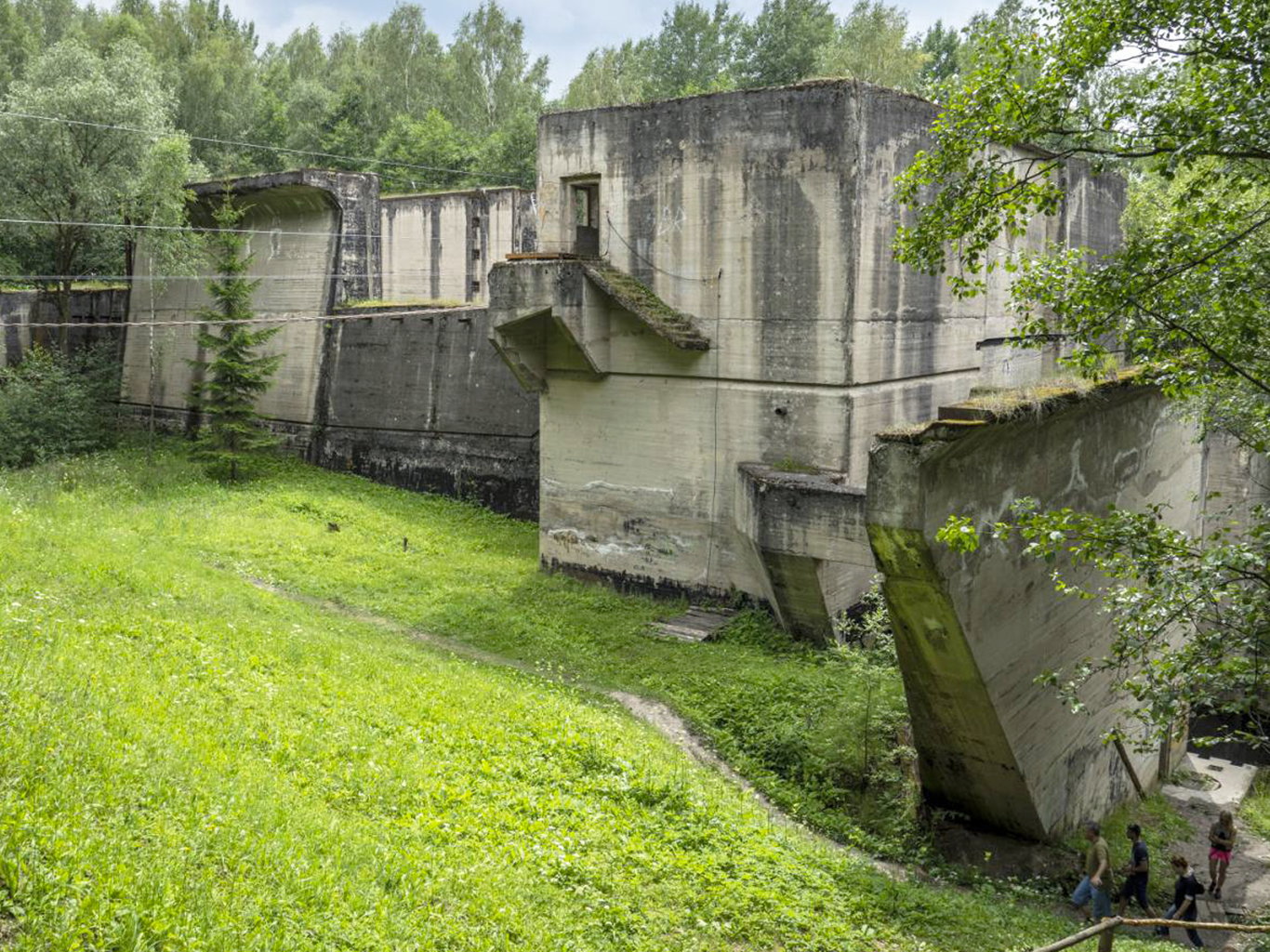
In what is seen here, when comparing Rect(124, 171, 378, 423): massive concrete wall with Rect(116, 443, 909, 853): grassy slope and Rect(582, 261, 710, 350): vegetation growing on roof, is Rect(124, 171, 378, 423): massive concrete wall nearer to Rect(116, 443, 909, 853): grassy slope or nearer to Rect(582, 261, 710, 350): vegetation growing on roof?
Rect(116, 443, 909, 853): grassy slope

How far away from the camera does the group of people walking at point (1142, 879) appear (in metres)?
9.48

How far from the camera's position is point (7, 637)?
875cm

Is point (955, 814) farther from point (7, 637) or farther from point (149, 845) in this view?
point (7, 637)

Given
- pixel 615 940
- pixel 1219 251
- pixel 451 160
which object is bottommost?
pixel 615 940

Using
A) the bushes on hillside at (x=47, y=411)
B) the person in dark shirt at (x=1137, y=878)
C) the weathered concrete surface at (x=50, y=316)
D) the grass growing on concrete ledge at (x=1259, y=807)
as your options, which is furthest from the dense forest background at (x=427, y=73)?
the person in dark shirt at (x=1137, y=878)

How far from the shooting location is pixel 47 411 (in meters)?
24.2

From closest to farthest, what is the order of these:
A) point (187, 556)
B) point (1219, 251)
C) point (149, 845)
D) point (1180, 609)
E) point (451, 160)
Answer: point (149, 845) → point (1180, 609) → point (1219, 251) → point (187, 556) → point (451, 160)

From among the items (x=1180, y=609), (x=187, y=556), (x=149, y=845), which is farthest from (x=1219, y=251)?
(x=187, y=556)

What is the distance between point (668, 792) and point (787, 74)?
137ft

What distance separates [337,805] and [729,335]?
1011 centimetres

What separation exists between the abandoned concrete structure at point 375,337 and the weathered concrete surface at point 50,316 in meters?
0.85

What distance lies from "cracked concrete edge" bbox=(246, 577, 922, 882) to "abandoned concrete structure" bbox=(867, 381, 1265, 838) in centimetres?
147

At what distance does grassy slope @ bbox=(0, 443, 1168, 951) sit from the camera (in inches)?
220

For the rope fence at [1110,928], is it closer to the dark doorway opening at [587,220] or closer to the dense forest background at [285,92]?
the dark doorway opening at [587,220]
